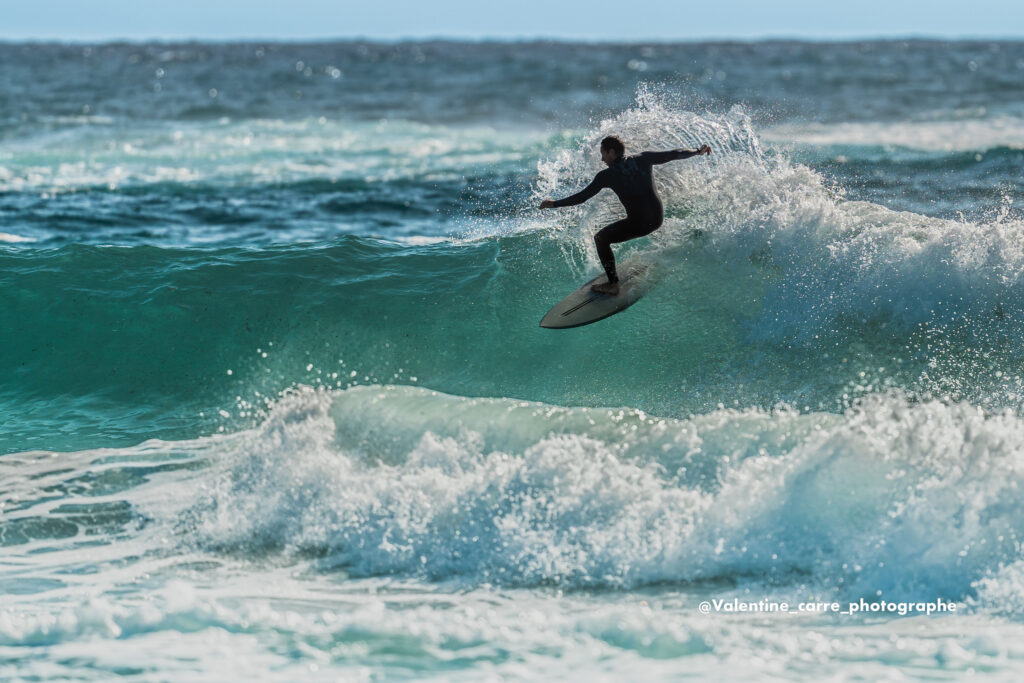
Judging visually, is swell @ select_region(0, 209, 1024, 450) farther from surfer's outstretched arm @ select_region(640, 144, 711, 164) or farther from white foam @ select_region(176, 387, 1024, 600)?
surfer's outstretched arm @ select_region(640, 144, 711, 164)

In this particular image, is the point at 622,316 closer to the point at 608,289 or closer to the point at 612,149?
the point at 608,289

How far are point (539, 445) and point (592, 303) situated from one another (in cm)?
221

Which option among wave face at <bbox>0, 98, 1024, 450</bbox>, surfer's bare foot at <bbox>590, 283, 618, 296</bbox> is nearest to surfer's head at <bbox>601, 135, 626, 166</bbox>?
surfer's bare foot at <bbox>590, 283, 618, 296</bbox>

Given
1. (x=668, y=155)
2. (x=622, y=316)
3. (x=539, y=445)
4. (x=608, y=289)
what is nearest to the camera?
(x=539, y=445)

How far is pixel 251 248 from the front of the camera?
12078 millimetres

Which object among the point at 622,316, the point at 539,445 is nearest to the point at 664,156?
the point at 622,316

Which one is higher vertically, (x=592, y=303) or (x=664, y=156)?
(x=664, y=156)

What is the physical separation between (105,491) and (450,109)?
31.2 meters

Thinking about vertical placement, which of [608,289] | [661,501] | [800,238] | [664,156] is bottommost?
[661,501]

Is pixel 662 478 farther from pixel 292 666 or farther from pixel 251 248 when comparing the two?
pixel 251 248

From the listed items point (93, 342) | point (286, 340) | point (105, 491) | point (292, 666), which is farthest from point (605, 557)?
point (93, 342)

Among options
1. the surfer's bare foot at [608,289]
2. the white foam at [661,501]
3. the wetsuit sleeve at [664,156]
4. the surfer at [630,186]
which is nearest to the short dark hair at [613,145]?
the surfer at [630,186]

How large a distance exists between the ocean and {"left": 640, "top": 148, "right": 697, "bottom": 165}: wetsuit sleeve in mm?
1616

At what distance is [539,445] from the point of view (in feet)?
24.0
